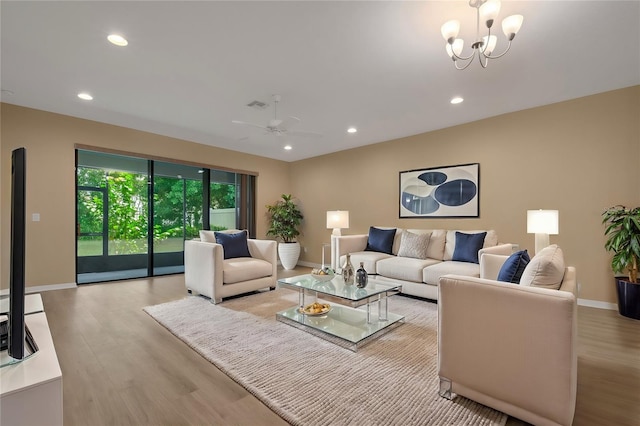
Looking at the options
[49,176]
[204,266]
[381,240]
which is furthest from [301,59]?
[49,176]

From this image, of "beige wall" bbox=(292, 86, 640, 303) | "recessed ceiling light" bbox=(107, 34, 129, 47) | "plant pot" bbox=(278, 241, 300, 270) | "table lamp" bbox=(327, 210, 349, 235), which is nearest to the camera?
"recessed ceiling light" bbox=(107, 34, 129, 47)

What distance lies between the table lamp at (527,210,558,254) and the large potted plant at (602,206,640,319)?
80cm

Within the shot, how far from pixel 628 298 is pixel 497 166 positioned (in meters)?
2.03

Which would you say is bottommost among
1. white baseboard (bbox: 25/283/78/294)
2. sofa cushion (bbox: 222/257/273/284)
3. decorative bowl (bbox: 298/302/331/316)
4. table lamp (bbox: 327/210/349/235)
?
white baseboard (bbox: 25/283/78/294)

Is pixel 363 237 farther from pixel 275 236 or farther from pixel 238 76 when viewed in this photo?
pixel 238 76

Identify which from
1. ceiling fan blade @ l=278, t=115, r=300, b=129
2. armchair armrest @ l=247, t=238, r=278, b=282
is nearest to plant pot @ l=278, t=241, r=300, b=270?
armchair armrest @ l=247, t=238, r=278, b=282

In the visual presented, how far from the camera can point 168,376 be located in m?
1.99

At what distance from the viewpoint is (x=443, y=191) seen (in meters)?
4.70

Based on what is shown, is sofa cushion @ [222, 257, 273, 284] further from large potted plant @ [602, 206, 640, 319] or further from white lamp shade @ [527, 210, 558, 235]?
large potted plant @ [602, 206, 640, 319]

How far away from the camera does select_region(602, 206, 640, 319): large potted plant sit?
302 cm

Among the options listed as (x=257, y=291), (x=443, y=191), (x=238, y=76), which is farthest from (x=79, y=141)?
(x=443, y=191)

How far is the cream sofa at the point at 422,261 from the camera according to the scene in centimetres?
354

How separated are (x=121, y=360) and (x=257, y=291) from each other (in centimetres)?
213

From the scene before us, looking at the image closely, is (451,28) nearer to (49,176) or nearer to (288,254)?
(288,254)
